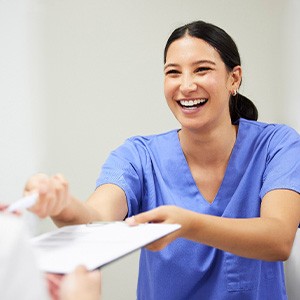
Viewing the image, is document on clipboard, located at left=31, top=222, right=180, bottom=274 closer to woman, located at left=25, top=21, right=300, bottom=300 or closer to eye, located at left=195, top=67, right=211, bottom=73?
woman, located at left=25, top=21, right=300, bottom=300

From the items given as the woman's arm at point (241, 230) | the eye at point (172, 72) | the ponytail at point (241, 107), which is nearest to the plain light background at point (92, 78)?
the ponytail at point (241, 107)

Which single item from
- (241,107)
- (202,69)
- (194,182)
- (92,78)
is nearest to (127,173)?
(194,182)

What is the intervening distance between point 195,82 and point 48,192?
20.8 inches

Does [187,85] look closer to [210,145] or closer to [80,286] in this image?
[210,145]

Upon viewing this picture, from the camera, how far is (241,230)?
91 cm

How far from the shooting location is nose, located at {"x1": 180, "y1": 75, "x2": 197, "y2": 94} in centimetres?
117

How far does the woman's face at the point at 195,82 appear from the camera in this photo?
1181 mm

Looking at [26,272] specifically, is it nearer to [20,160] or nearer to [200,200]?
[200,200]

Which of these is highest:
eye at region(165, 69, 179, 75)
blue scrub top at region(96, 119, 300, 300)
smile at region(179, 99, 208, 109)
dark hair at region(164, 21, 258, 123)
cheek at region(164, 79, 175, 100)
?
dark hair at region(164, 21, 258, 123)

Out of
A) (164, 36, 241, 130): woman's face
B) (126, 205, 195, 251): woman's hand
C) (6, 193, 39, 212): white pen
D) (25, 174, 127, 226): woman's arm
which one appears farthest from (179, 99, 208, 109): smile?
(6, 193, 39, 212): white pen

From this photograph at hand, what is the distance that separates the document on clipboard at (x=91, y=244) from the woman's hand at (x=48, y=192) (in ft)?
0.13

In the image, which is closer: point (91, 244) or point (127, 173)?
point (91, 244)

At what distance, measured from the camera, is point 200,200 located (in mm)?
1188

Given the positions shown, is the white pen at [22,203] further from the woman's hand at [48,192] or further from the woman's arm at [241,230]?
the woman's arm at [241,230]
